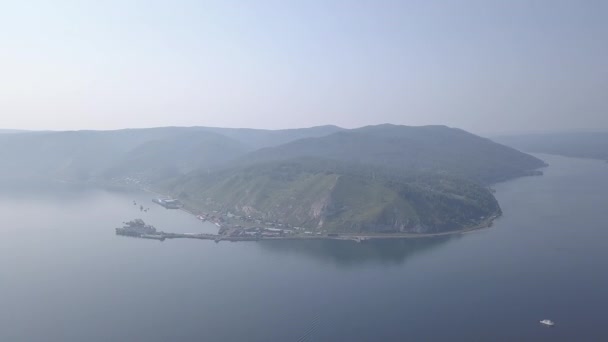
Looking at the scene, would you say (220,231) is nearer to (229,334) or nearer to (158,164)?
(229,334)

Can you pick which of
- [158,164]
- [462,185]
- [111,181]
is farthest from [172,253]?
[158,164]

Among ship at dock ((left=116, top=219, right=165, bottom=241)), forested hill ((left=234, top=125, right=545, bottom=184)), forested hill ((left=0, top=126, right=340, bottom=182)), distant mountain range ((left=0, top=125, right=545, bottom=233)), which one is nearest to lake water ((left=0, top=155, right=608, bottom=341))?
ship at dock ((left=116, top=219, right=165, bottom=241))

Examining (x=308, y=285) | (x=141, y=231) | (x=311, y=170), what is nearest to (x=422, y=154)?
(x=311, y=170)

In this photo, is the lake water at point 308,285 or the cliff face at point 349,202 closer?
the lake water at point 308,285

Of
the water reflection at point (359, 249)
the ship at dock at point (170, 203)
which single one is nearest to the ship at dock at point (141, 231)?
the water reflection at point (359, 249)

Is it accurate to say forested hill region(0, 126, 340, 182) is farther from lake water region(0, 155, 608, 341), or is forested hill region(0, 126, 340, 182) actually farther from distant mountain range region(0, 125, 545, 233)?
lake water region(0, 155, 608, 341)

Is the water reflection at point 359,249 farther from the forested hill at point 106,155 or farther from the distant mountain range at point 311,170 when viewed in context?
the forested hill at point 106,155

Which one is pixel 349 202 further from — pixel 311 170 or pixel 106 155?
pixel 106 155
